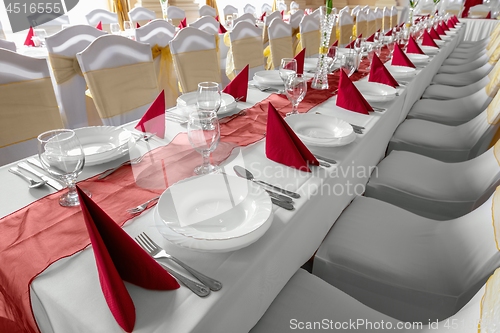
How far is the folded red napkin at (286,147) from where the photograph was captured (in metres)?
1.02

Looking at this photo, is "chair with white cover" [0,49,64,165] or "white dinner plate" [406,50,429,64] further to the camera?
"white dinner plate" [406,50,429,64]

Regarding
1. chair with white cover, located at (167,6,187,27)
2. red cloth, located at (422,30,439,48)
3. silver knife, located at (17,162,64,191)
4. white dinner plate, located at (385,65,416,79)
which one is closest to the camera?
silver knife, located at (17,162,64,191)

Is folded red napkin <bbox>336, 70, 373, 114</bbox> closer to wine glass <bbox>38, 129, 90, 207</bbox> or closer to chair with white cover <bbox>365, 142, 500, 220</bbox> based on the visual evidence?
chair with white cover <bbox>365, 142, 500, 220</bbox>

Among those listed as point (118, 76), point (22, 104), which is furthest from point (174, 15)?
point (22, 104)

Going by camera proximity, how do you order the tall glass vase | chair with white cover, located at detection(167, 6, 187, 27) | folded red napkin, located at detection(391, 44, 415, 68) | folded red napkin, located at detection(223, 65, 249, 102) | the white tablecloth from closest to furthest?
folded red napkin, located at detection(223, 65, 249, 102)
the tall glass vase
folded red napkin, located at detection(391, 44, 415, 68)
chair with white cover, located at detection(167, 6, 187, 27)
the white tablecloth

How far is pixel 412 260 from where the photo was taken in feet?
3.63

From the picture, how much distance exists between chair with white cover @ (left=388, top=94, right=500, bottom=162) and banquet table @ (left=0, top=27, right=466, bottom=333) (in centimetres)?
105

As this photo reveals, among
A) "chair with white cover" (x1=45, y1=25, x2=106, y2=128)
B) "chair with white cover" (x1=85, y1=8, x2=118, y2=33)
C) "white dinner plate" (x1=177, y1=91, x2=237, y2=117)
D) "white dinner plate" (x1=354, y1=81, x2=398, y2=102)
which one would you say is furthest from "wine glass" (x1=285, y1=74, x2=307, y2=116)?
"chair with white cover" (x1=85, y1=8, x2=118, y2=33)

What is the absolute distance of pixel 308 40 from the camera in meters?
3.63


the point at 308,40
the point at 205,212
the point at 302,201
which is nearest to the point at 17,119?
the point at 205,212

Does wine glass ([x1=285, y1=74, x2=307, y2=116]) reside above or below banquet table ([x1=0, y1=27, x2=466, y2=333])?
above

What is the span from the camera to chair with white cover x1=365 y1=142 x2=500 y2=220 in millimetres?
1407

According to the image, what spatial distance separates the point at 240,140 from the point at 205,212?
1.55 ft

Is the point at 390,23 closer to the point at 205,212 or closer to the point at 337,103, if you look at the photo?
the point at 337,103
